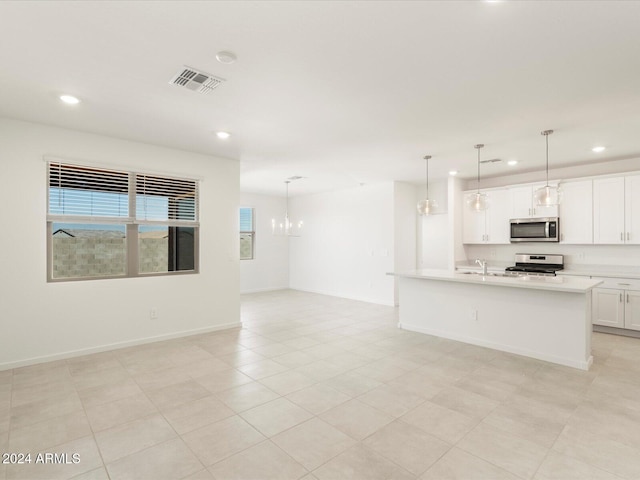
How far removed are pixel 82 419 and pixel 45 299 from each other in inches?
74.1

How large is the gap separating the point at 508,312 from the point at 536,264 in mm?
2471

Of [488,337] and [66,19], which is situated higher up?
[66,19]

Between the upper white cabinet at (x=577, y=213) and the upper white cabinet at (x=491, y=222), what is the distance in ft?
2.86

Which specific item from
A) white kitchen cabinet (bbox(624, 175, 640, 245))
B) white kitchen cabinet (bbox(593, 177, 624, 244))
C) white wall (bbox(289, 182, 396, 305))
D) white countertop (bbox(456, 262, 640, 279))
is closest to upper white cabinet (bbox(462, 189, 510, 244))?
white countertop (bbox(456, 262, 640, 279))

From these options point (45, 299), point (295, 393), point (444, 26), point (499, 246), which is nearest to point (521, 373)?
point (295, 393)

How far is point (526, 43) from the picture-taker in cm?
224

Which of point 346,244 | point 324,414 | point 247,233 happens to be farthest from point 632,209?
point 247,233

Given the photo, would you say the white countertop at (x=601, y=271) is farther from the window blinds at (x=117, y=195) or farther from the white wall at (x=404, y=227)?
the window blinds at (x=117, y=195)

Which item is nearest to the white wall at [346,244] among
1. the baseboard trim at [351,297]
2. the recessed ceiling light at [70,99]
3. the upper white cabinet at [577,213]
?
the baseboard trim at [351,297]

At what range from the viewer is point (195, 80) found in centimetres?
274

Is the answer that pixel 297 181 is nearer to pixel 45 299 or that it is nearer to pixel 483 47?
pixel 45 299

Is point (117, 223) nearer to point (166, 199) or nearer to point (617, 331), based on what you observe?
point (166, 199)

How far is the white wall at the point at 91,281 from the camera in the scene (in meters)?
3.68

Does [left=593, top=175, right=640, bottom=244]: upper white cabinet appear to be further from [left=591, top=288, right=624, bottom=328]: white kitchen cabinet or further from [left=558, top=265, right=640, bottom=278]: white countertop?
[left=591, top=288, right=624, bottom=328]: white kitchen cabinet
